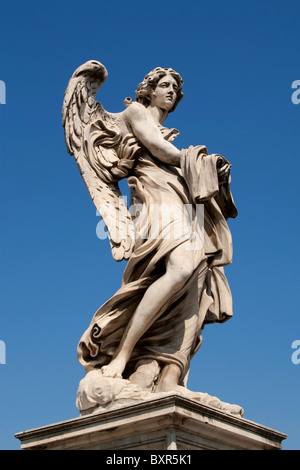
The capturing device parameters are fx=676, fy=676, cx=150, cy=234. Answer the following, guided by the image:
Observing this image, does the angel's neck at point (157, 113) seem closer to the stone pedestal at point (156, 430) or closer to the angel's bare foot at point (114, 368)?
the angel's bare foot at point (114, 368)

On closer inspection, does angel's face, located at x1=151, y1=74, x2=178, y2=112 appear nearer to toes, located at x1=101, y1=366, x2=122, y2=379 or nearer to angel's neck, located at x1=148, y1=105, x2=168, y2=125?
angel's neck, located at x1=148, y1=105, x2=168, y2=125

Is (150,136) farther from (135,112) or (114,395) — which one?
(114,395)

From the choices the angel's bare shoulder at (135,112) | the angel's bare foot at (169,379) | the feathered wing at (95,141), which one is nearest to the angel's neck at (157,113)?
the angel's bare shoulder at (135,112)

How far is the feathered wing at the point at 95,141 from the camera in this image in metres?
6.69

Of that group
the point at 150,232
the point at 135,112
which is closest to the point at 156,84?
the point at 135,112

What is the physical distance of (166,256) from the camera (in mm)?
6129

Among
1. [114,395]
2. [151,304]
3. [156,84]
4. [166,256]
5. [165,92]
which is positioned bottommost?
[114,395]

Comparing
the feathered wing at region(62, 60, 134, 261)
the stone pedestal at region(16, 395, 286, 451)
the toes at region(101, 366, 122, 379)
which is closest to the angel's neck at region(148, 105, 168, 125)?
the feathered wing at region(62, 60, 134, 261)

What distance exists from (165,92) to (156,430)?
361 cm

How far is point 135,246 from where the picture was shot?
6445 millimetres

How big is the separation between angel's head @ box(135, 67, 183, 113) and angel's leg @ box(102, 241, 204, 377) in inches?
80.5

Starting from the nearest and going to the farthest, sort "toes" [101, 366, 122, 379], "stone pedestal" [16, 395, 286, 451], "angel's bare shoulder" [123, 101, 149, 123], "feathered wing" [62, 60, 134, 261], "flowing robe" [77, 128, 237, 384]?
"stone pedestal" [16, 395, 286, 451], "toes" [101, 366, 122, 379], "flowing robe" [77, 128, 237, 384], "feathered wing" [62, 60, 134, 261], "angel's bare shoulder" [123, 101, 149, 123]

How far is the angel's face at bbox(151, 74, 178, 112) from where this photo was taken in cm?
712
